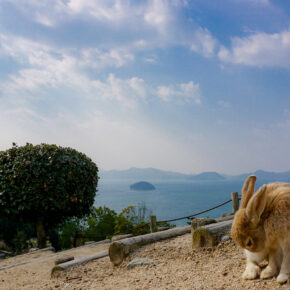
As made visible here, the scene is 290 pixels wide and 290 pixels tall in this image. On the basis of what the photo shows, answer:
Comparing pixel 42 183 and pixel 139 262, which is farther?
pixel 42 183

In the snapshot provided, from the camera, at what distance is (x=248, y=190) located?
3.50 meters

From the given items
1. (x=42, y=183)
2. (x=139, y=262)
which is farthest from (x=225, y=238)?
(x=42, y=183)

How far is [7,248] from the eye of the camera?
531 inches

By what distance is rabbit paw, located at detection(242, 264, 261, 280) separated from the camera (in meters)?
3.70

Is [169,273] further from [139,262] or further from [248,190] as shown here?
[248,190]

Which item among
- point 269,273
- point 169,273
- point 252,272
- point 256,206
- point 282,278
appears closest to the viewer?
point 256,206

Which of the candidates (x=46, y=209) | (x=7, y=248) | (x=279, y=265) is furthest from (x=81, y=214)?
(x=279, y=265)

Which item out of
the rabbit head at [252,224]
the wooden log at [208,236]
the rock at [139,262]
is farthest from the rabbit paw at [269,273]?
the rock at [139,262]

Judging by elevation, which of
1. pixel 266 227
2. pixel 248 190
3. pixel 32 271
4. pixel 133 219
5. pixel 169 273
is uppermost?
pixel 248 190

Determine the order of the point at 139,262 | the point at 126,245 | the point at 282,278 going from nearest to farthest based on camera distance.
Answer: the point at 282,278, the point at 139,262, the point at 126,245

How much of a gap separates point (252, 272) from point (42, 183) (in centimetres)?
890

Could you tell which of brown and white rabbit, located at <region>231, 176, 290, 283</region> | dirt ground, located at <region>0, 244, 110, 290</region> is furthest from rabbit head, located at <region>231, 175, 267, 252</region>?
dirt ground, located at <region>0, 244, 110, 290</region>

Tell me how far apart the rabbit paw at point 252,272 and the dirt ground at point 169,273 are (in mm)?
56

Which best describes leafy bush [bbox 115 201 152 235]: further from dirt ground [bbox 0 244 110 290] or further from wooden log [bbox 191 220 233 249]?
wooden log [bbox 191 220 233 249]
